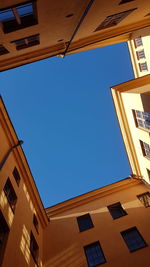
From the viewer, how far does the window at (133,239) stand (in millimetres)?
12062

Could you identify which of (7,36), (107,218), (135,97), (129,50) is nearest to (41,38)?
(7,36)

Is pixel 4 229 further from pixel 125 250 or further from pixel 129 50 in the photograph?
pixel 129 50

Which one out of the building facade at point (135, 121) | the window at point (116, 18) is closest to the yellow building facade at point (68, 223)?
the building facade at point (135, 121)

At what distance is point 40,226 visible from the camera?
16500mm

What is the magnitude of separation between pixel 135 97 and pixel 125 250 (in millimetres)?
11176

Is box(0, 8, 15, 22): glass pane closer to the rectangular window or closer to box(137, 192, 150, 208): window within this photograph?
box(137, 192, 150, 208): window

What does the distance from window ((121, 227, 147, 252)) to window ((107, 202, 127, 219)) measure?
170 cm

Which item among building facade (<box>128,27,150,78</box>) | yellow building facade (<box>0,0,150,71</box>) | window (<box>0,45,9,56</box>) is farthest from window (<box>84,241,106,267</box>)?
building facade (<box>128,27,150,78</box>)

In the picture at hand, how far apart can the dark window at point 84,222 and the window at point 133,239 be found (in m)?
2.88

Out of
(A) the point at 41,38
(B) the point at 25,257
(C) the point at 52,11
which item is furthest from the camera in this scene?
(A) the point at 41,38

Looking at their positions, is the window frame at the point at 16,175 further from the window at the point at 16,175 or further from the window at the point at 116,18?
the window at the point at 116,18

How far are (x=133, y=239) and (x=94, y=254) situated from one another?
2793mm

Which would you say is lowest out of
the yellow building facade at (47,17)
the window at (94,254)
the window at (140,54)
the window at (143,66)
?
the window at (94,254)

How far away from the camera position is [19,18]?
8.65 meters
